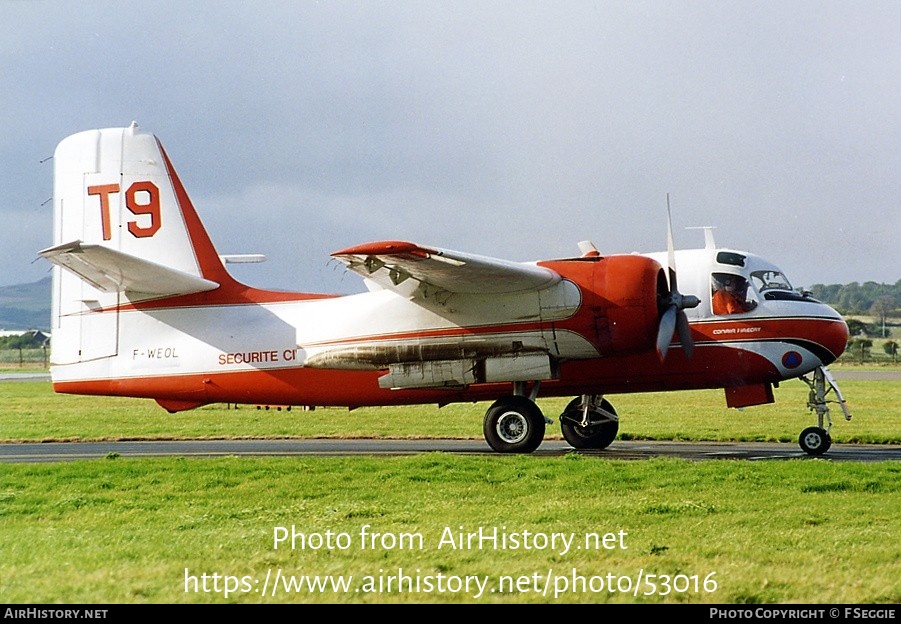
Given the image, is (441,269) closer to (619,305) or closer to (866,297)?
(619,305)

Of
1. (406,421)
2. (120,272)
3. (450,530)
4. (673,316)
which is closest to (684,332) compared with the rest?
(673,316)

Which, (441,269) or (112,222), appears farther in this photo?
(112,222)

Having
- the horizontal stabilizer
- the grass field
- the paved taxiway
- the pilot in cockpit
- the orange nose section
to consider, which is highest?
the horizontal stabilizer

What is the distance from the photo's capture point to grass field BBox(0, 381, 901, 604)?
283 inches

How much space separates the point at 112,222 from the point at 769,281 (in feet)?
40.5

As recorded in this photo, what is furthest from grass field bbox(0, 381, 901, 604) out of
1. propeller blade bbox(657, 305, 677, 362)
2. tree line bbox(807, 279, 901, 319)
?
tree line bbox(807, 279, 901, 319)

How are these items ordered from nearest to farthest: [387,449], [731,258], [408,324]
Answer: [408,324] < [731,258] < [387,449]

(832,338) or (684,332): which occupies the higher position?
(684,332)

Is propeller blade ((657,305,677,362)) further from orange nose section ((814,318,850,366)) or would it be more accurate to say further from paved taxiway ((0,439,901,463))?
orange nose section ((814,318,850,366))

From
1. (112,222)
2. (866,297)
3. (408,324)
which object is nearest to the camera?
(408,324)

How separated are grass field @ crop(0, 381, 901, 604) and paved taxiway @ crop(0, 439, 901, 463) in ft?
9.22

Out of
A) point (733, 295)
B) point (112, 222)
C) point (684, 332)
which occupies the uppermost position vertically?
point (112, 222)

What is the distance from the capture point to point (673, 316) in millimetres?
16672

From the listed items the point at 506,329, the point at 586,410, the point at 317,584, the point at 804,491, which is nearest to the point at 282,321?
the point at 506,329
